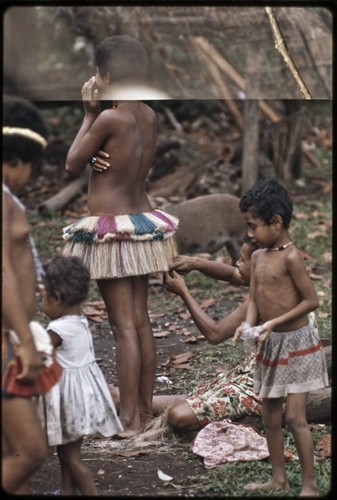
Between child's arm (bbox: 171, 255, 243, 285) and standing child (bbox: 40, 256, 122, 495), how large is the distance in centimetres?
92

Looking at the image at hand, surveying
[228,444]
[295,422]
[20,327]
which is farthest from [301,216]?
[20,327]

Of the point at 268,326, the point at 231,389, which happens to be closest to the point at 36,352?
the point at 268,326

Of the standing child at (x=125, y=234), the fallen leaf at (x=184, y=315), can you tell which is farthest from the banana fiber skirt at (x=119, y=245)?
the fallen leaf at (x=184, y=315)

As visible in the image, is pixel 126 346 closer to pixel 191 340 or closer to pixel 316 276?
pixel 191 340

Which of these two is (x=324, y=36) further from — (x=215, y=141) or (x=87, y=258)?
(x=215, y=141)

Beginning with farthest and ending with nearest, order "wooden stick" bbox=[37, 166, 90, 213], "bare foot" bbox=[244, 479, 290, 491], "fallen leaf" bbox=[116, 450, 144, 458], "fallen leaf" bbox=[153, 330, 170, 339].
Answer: "wooden stick" bbox=[37, 166, 90, 213] < "fallen leaf" bbox=[153, 330, 170, 339] < "fallen leaf" bbox=[116, 450, 144, 458] < "bare foot" bbox=[244, 479, 290, 491]

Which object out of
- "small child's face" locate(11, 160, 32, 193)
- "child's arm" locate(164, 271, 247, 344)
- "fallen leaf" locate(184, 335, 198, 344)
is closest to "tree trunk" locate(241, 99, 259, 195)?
"fallen leaf" locate(184, 335, 198, 344)

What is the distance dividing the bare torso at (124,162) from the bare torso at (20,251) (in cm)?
136

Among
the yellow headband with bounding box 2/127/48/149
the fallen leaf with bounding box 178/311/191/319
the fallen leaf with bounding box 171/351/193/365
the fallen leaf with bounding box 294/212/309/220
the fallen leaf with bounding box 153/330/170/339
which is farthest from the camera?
the fallen leaf with bounding box 294/212/309/220

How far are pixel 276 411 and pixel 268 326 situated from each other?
43cm

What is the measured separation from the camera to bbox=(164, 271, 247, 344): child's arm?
14.2 ft

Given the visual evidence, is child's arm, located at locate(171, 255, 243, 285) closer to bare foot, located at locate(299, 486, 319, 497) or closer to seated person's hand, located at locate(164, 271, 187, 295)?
seated person's hand, located at locate(164, 271, 187, 295)

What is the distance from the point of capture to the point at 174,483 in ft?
12.9

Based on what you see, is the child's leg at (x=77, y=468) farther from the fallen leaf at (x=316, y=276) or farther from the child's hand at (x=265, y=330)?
the fallen leaf at (x=316, y=276)
